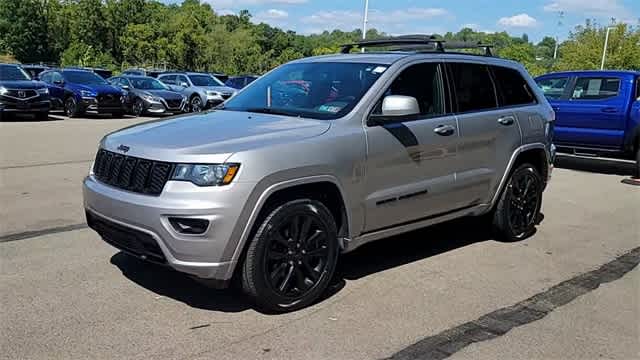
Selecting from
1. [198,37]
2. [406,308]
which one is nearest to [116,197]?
[406,308]

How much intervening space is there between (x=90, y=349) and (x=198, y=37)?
179 feet

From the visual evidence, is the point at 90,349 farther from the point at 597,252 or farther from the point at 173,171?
the point at 597,252

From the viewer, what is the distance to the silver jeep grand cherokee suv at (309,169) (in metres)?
3.91

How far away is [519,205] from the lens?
6371mm

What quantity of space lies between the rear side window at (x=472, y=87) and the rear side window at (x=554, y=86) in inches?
264

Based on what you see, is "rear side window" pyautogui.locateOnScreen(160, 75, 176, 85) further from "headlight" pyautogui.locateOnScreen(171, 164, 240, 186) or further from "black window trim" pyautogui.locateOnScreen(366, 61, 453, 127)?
"headlight" pyautogui.locateOnScreen(171, 164, 240, 186)

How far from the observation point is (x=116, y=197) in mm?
4156

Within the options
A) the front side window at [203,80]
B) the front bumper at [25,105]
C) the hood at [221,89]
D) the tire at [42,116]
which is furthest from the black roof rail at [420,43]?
the front side window at [203,80]

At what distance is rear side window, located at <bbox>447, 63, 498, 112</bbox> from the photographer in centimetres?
564

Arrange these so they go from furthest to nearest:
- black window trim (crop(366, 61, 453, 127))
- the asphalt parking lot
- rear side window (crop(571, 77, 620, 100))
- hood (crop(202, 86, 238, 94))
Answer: hood (crop(202, 86, 238, 94))
rear side window (crop(571, 77, 620, 100))
black window trim (crop(366, 61, 453, 127))
the asphalt parking lot

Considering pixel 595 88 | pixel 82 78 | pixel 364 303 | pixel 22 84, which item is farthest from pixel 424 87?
pixel 82 78

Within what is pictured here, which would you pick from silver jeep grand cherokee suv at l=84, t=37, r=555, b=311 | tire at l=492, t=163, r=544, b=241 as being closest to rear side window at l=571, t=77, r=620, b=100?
tire at l=492, t=163, r=544, b=241

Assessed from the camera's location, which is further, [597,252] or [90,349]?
[597,252]

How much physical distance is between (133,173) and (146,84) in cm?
2034
